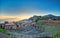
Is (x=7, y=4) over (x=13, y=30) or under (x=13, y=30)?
over

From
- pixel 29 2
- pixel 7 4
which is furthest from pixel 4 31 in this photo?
pixel 29 2

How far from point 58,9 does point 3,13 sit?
106 cm

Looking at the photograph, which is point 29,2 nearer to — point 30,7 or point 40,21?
point 30,7

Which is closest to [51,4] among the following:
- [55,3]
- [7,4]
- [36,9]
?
[55,3]

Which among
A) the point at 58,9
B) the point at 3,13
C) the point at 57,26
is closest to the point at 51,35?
the point at 57,26

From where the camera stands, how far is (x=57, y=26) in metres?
3.32

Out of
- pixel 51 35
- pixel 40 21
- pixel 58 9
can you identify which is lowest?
pixel 51 35

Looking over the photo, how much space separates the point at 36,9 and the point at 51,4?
309 mm

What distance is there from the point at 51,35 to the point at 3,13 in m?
1.01

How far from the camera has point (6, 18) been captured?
133 inches

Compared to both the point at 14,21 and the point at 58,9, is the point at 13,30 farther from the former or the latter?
the point at 58,9

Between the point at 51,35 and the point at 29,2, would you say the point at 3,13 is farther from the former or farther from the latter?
the point at 51,35

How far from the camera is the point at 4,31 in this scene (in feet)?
10.9

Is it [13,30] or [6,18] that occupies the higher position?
[6,18]
